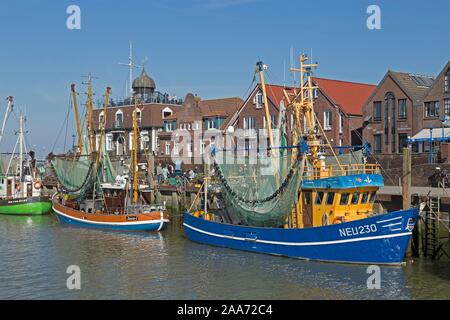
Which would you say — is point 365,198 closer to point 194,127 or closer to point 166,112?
point 194,127

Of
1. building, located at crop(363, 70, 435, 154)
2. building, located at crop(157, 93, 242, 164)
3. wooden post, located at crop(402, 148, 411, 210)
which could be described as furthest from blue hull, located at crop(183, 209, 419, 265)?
building, located at crop(157, 93, 242, 164)

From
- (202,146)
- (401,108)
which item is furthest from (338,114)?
(202,146)

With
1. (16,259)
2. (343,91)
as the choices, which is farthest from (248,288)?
(343,91)

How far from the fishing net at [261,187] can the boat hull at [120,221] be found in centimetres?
737

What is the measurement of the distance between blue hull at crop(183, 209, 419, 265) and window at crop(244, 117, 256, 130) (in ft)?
115

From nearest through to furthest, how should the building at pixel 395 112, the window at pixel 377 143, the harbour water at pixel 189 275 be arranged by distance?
the harbour water at pixel 189 275 < the building at pixel 395 112 < the window at pixel 377 143

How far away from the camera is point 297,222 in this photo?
30.4m

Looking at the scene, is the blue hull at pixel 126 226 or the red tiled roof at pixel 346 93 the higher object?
the red tiled roof at pixel 346 93

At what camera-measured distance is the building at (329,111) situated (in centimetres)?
6022

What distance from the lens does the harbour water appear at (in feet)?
77.8

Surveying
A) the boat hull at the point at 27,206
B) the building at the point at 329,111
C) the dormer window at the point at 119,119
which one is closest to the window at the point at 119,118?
the dormer window at the point at 119,119

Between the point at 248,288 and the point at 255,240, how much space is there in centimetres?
699

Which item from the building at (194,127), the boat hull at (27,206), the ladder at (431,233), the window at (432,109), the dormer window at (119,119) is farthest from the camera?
the dormer window at (119,119)

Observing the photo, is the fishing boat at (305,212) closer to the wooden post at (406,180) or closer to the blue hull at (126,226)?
the wooden post at (406,180)
